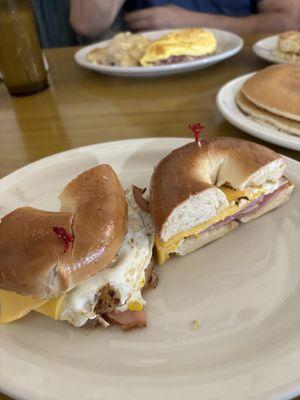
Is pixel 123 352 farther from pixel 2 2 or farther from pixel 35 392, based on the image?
pixel 2 2

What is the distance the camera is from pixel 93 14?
2.63m

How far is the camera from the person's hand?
2.74 meters

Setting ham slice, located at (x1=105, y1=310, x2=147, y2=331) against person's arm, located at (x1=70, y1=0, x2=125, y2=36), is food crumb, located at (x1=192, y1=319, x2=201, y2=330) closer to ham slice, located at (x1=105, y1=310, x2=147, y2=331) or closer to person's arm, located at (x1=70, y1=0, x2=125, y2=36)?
ham slice, located at (x1=105, y1=310, x2=147, y2=331)

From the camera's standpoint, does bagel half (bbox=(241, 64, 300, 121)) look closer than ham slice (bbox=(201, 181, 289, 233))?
No

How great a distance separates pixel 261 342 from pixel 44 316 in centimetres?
40

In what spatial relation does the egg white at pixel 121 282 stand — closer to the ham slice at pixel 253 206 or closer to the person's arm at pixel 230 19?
the ham slice at pixel 253 206

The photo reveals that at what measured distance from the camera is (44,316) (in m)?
0.74

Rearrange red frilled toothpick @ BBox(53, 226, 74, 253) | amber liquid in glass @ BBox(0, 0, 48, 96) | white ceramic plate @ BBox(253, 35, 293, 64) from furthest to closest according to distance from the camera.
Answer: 1. white ceramic plate @ BBox(253, 35, 293, 64)
2. amber liquid in glass @ BBox(0, 0, 48, 96)
3. red frilled toothpick @ BBox(53, 226, 74, 253)

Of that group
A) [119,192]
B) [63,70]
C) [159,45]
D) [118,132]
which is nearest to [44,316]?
[119,192]

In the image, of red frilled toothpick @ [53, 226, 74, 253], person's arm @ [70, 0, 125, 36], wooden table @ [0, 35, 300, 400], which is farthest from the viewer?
person's arm @ [70, 0, 125, 36]

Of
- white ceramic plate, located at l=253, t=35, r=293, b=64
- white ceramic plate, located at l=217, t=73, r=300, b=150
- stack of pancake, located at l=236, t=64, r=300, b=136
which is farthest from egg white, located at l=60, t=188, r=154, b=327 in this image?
white ceramic plate, located at l=253, t=35, r=293, b=64

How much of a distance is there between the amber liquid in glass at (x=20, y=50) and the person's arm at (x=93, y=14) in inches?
40.0

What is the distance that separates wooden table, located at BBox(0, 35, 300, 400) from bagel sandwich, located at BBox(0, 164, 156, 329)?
1.93 feet

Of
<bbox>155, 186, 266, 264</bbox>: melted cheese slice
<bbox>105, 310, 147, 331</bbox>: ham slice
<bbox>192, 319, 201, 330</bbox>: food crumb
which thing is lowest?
<bbox>192, 319, 201, 330</bbox>: food crumb
